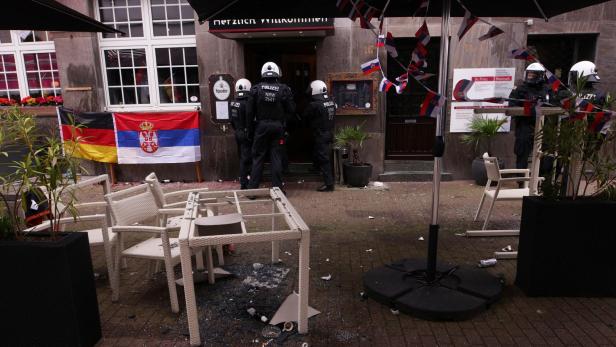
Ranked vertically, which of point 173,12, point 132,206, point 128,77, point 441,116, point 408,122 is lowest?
point 132,206

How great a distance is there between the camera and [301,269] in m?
2.91

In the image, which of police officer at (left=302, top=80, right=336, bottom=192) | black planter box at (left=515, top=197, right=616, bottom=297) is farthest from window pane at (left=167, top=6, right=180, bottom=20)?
black planter box at (left=515, top=197, right=616, bottom=297)

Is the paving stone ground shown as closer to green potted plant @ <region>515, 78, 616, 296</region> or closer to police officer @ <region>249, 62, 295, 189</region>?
green potted plant @ <region>515, 78, 616, 296</region>

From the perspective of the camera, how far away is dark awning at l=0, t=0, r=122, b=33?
136 inches

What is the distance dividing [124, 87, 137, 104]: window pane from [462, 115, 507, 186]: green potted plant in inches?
269

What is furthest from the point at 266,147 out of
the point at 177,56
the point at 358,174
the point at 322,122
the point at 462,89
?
the point at 462,89

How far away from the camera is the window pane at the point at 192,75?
27.9 feet

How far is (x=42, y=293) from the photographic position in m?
2.67

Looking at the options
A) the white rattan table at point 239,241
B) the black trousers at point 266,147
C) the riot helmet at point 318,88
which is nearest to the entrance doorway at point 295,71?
the riot helmet at point 318,88

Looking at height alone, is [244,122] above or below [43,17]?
below

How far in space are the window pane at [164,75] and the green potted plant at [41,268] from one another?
236 inches

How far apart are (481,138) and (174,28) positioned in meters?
6.50

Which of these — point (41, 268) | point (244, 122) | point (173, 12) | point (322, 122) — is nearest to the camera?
point (41, 268)

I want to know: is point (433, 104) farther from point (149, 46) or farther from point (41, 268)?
point (149, 46)
